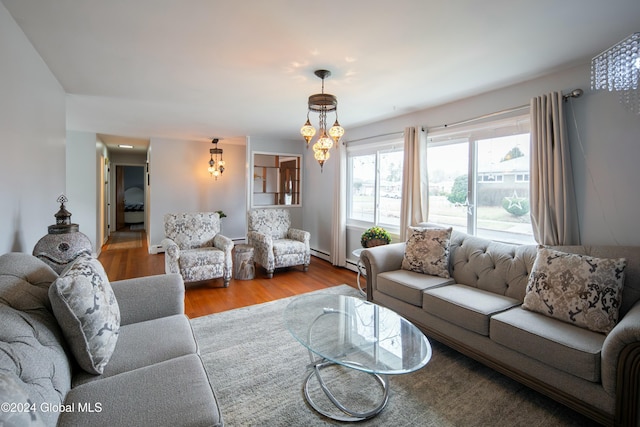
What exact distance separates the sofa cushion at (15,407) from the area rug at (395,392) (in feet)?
3.73

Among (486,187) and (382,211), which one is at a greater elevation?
(486,187)

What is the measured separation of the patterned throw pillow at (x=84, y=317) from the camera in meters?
1.34

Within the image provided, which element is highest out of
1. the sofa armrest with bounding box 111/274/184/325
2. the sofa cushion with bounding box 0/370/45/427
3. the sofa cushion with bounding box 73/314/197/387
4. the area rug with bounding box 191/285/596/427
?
the sofa cushion with bounding box 0/370/45/427

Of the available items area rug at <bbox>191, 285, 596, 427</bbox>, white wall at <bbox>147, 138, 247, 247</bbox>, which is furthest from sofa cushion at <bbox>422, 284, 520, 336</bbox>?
white wall at <bbox>147, 138, 247, 247</bbox>

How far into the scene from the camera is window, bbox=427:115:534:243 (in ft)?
9.82

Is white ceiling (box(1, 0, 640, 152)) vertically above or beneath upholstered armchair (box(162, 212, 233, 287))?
above

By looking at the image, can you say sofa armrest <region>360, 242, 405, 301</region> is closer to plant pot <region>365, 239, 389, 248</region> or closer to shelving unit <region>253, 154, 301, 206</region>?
plant pot <region>365, 239, 389, 248</region>

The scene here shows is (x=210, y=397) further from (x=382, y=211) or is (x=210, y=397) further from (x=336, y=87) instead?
(x=382, y=211)

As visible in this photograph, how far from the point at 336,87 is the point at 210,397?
2.76 metres

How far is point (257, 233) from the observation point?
479cm

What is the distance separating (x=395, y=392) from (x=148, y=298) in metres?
1.78

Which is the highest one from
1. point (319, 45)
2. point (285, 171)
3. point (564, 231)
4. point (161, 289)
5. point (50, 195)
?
point (319, 45)

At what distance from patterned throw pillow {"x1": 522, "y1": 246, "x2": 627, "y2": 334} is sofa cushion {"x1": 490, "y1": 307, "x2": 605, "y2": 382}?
0.22 feet

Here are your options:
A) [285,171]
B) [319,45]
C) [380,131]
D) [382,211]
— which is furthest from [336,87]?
[285,171]
